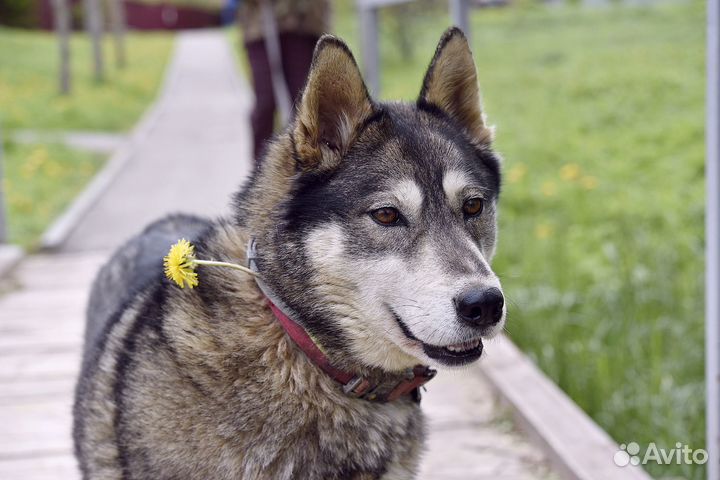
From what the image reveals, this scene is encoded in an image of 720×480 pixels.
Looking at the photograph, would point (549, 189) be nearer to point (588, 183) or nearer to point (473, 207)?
point (588, 183)

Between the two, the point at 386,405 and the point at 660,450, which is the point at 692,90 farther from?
the point at 386,405

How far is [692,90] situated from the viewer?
9320 millimetres

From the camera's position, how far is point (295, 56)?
17.7 ft

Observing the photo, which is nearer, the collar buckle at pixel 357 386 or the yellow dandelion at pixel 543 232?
the collar buckle at pixel 357 386

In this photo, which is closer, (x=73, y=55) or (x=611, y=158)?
(x=611, y=158)

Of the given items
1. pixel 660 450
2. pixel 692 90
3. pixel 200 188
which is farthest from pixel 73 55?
pixel 660 450

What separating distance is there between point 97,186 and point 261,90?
4.12 m

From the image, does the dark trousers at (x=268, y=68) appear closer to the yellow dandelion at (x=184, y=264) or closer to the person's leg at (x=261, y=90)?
the person's leg at (x=261, y=90)

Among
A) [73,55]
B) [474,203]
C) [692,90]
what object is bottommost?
[73,55]

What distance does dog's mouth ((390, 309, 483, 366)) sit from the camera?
2.06 meters

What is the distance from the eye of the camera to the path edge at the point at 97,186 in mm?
6738

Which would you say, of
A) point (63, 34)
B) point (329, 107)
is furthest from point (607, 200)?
point (63, 34)

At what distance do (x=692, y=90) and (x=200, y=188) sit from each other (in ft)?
18.5

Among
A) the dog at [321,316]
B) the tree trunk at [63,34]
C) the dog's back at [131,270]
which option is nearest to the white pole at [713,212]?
the dog at [321,316]
